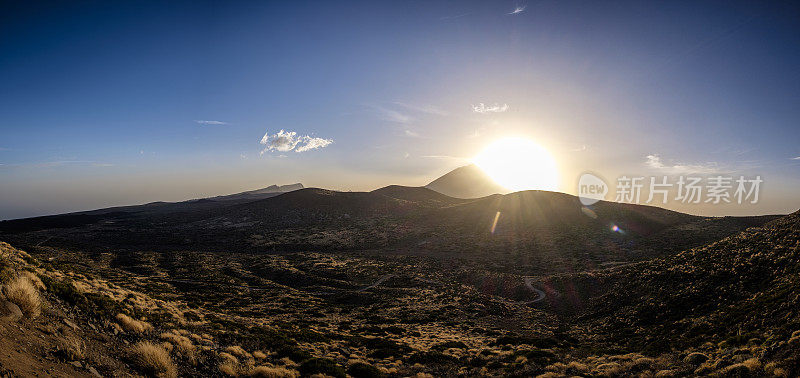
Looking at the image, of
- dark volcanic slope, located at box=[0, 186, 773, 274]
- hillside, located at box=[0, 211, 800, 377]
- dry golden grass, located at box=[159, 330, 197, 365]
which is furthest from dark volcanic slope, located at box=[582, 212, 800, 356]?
dark volcanic slope, located at box=[0, 186, 773, 274]

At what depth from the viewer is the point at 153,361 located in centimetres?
1027

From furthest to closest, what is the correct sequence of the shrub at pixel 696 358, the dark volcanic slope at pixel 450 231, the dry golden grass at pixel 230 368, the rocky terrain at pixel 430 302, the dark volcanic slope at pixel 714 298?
the dark volcanic slope at pixel 450 231 < the dark volcanic slope at pixel 714 298 < the shrub at pixel 696 358 < the dry golden grass at pixel 230 368 < the rocky terrain at pixel 430 302

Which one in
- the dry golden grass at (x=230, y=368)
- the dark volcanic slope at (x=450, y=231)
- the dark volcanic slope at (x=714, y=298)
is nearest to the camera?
the dry golden grass at (x=230, y=368)

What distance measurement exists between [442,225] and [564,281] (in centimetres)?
5852

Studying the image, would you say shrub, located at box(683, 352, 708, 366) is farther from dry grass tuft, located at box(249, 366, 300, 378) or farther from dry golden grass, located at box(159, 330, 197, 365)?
dry golden grass, located at box(159, 330, 197, 365)

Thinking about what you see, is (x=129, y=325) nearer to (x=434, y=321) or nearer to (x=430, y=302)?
(x=434, y=321)

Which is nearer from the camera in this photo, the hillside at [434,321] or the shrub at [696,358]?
the hillside at [434,321]

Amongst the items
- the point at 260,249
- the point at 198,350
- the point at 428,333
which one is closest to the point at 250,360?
the point at 198,350

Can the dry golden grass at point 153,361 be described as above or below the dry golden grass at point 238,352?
above

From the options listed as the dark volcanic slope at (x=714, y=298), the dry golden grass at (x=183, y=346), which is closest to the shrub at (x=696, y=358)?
the dark volcanic slope at (x=714, y=298)

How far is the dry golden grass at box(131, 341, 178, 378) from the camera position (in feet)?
33.0

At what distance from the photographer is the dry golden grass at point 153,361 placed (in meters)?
10.1

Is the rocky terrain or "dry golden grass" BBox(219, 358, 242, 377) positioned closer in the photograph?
the rocky terrain

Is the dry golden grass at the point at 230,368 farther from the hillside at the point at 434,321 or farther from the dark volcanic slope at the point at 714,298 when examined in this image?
the dark volcanic slope at the point at 714,298
